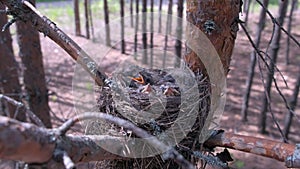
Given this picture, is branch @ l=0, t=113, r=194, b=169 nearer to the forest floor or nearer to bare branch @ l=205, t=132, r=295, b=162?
bare branch @ l=205, t=132, r=295, b=162

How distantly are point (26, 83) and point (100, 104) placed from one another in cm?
208

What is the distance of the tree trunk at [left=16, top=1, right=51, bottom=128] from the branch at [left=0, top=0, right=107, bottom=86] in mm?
1756

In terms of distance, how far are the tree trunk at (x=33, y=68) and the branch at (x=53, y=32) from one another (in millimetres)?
1756

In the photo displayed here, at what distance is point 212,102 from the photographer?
47.8 inches

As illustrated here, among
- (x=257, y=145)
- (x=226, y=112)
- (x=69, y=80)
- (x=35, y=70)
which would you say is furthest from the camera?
(x=69, y=80)

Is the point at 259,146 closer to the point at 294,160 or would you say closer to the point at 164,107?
the point at 294,160

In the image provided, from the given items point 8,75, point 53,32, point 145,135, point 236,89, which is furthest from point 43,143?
point 236,89

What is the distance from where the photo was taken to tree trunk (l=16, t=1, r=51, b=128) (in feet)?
9.36

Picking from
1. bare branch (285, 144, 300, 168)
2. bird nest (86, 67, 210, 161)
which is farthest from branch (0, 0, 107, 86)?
bare branch (285, 144, 300, 168)

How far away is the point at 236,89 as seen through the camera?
5984 mm

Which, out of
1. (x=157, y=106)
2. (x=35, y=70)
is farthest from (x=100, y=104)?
(x=35, y=70)

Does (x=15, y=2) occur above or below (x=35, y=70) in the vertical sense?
above

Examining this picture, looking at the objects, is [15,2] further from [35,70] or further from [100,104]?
[35,70]

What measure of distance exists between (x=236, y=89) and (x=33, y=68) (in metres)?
3.89
